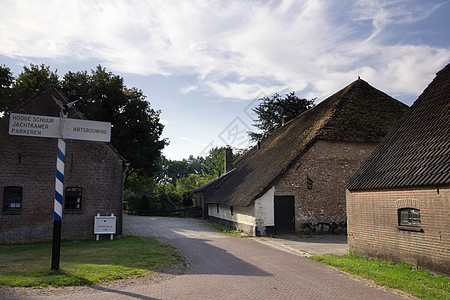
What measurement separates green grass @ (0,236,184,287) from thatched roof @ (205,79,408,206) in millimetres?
6635

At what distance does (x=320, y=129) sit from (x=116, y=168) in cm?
1159

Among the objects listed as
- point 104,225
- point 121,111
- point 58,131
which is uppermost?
point 121,111

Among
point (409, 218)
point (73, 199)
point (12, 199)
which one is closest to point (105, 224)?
point (73, 199)

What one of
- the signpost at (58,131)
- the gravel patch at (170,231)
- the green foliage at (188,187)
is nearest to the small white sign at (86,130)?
the signpost at (58,131)

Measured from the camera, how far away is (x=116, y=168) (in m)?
16.5

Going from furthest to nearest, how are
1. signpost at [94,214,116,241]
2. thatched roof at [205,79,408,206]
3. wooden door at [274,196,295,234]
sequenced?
thatched roof at [205,79,408,206] → wooden door at [274,196,295,234] → signpost at [94,214,116,241]

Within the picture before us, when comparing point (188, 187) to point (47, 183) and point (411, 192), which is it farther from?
point (411, 192)

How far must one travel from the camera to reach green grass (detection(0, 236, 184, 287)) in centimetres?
765

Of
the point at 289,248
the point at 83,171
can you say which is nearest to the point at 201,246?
the point at 289,248

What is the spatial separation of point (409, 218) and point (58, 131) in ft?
34.6

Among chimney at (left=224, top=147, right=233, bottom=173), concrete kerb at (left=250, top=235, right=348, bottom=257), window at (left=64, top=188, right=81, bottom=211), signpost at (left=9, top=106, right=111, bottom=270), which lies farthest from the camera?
chimney at (left=224, top=147, right=233, bottom=173)

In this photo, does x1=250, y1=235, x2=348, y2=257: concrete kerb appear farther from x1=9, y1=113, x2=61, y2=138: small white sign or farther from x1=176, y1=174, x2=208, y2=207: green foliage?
x1=176, y1=174, x2=208, y2=207: green foliage

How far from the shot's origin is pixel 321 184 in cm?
1820

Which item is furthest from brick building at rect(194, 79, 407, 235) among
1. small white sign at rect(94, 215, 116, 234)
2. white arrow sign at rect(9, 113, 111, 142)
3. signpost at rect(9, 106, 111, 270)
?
signpost at rect(9, 106, 111, 270)
